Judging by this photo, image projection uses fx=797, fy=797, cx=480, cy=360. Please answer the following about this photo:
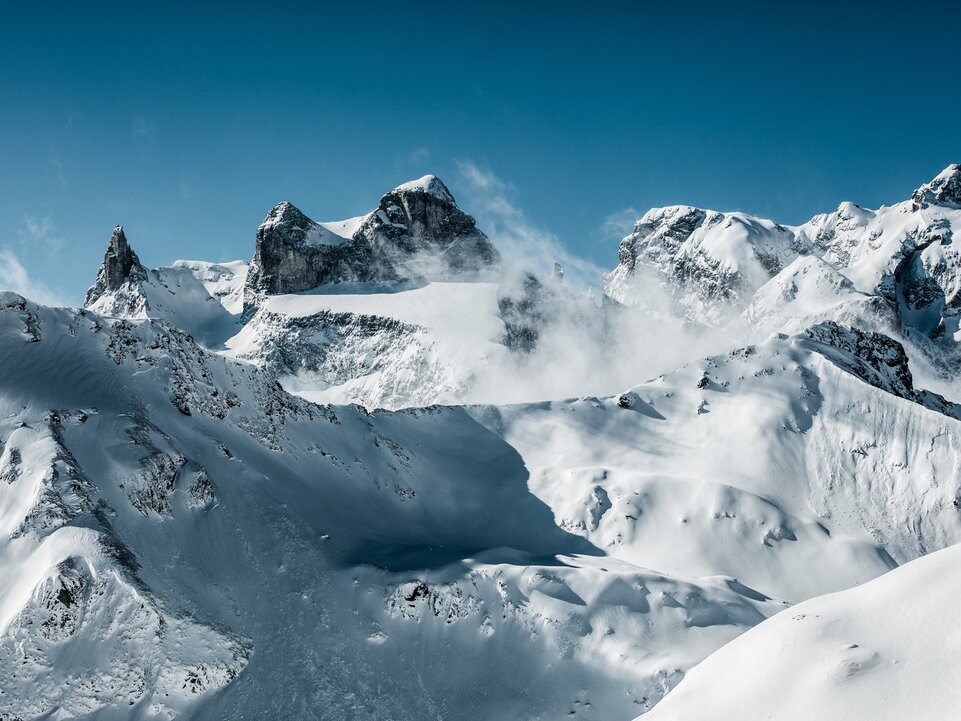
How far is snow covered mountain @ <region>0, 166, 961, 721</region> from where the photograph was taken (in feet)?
107

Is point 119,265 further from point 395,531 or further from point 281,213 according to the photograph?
point 395,531

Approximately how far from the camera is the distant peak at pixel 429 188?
169375 mm

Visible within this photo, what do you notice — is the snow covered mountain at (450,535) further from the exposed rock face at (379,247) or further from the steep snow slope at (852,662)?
the exposed rock face at (379,247)

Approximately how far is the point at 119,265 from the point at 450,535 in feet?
426

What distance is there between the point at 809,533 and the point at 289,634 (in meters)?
39.2

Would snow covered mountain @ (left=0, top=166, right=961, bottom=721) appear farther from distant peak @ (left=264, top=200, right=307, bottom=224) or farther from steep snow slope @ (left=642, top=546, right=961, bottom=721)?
distant peak @ (left=264, top=200, right=307, bottom=224)

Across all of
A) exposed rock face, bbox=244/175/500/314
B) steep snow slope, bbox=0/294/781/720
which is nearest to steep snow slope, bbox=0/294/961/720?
steep snow slope, bbox=0/294/781/720

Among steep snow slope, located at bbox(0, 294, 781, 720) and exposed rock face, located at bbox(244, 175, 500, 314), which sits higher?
exposed rock face, located at bbox(244, 175, 500, 314)

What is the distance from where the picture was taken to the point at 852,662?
14977 mm

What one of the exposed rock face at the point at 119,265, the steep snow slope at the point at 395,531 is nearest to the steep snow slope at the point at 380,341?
the exposed rock face at the point at 119,265

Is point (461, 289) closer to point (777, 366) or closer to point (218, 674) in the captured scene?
point (777, 366)

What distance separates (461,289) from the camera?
151375 millimetres

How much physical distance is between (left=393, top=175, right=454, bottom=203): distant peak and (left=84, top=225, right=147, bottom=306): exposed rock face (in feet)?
179

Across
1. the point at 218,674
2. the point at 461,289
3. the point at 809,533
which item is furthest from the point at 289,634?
the point at 461,289
